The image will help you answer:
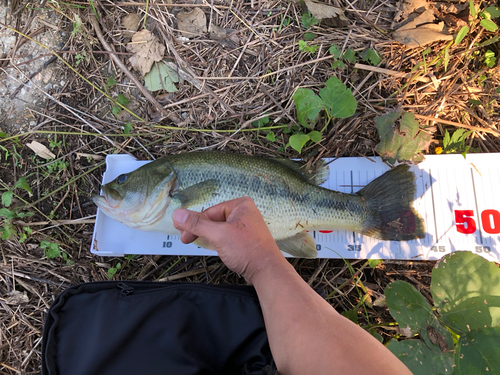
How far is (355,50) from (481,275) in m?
2.33

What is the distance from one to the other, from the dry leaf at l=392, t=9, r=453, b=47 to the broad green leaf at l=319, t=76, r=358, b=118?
89 cm

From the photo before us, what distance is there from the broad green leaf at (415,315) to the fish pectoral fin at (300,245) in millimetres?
715

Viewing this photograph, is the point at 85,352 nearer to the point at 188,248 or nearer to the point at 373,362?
the point at 188,248

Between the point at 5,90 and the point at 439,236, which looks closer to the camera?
the point at 439,236

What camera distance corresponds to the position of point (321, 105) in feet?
9.20

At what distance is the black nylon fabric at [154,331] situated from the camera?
2193 mm

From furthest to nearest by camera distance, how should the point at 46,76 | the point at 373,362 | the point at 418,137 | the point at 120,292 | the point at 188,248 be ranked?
the point at 46,76 < the point at 188,248 < the point at 418,137 < the point at 120,292 < the point at 373,362

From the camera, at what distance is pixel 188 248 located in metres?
2.97

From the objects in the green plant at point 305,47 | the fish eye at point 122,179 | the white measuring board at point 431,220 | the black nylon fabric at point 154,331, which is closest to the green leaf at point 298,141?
the white measuring board at point 431,220

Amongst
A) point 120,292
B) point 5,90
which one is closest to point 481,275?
point 120,292

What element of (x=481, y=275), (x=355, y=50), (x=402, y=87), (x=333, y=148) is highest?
(x=355, y=50)

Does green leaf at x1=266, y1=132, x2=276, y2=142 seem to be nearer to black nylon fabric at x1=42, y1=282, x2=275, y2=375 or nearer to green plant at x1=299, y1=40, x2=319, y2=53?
green plant at x1=299, y1=40, x2=319, y2=53

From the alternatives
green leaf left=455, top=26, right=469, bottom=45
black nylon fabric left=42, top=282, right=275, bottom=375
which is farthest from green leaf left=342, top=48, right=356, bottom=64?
black nylon fabric left=42, top=282, right=275, bottom=375

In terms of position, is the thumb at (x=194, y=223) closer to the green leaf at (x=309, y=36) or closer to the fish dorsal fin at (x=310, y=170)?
the fish dorsal fin at (x=310, y=170)
